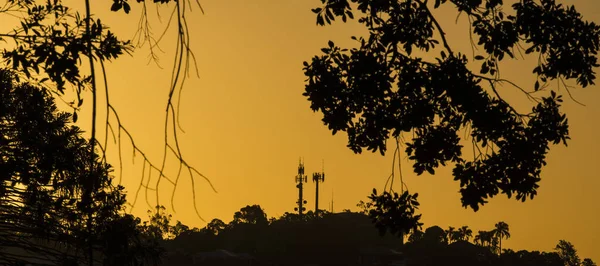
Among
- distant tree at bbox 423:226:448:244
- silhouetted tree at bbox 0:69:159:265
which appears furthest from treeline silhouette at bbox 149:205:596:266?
silhouetted tree at bbox 0:69:159:265

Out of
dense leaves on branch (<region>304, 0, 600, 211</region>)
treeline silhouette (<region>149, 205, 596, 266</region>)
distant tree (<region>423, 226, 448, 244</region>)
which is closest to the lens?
dense leaves on branch (<region>304, 0, 600, 211</region>)

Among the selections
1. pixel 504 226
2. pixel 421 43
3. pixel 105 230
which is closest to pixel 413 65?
pixel 421 43

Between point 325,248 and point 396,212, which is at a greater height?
point 325,248

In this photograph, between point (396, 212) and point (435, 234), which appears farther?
point (435, 234)

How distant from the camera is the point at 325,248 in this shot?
146250 millimetres

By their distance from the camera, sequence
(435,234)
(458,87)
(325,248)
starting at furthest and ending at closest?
(435,234) → (325,248) → (458,87)

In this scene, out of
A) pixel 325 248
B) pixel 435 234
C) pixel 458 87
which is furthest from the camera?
pixel 435 234

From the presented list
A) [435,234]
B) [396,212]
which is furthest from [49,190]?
[435,234]

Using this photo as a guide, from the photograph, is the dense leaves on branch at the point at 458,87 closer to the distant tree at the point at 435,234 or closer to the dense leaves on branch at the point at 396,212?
the dense leaves on branch at the point at 396,212

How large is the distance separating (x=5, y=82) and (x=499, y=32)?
10.8 meters

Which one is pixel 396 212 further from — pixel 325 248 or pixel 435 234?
pixel 435 234

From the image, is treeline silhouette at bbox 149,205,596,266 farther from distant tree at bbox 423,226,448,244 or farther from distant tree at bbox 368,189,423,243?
distant tree at bbox 368,189,423,243

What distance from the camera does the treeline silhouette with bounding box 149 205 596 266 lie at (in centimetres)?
14625

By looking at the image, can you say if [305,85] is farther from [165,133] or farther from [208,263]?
[208,263]
